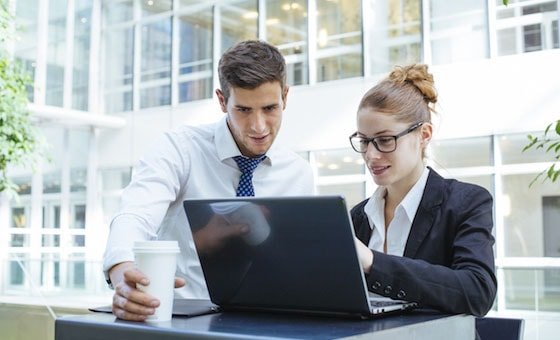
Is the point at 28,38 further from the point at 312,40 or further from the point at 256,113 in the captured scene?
the point at 256,113

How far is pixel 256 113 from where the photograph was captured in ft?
6.17

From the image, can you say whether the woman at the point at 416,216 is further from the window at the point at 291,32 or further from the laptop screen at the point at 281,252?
the window at the point at 291,32

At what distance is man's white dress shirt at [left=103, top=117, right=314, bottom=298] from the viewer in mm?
1915

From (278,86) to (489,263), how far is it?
73cm

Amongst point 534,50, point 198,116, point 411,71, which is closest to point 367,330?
point 411,71

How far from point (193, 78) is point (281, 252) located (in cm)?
1135

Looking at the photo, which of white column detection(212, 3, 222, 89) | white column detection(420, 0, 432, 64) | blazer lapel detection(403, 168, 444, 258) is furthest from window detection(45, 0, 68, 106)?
blazer lapel detection(403, 168, 444, 258)

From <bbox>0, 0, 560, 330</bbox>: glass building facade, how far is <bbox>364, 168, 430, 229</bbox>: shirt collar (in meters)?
5.41

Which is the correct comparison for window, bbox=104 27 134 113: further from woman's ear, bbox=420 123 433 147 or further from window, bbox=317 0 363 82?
woman's ear, bbox=420 123 433 147

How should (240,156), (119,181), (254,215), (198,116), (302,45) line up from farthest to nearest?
(119,181)
(198,116)
(302,45)
(240,156)
(254,215)

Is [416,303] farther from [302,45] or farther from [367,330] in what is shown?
[302,45]

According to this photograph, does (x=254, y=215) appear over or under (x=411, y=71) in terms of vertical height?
under

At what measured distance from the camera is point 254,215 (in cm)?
114

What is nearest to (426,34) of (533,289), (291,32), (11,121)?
(291,32)
